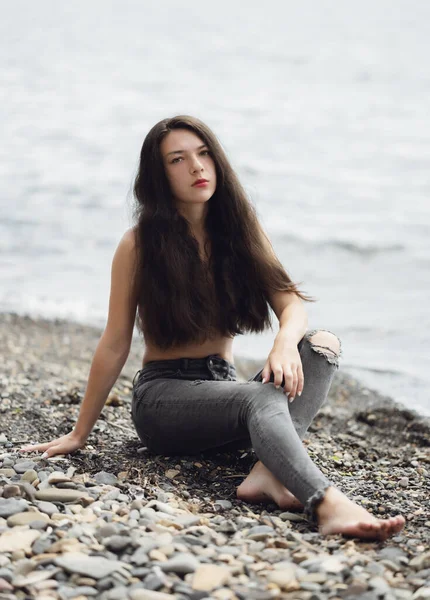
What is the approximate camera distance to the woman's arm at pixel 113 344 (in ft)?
12.7

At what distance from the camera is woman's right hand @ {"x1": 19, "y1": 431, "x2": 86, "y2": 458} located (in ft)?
12.7

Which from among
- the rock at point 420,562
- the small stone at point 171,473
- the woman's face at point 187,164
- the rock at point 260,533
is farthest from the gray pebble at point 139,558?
the woman's face at point 187,164

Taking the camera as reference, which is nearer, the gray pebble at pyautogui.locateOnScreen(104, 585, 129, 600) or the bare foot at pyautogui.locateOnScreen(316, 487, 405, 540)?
the gray pebble at pyautogui.locateOnScreen(104, 585, 129, 600)

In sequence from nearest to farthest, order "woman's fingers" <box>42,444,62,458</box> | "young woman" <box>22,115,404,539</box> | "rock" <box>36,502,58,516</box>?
"rock" <box>36,502,58,516</box>, "young woman" <box>22,115,404,539</box>, "woman's fingers" <box>42,444,62,458</box>

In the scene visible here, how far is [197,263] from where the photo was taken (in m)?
3.99

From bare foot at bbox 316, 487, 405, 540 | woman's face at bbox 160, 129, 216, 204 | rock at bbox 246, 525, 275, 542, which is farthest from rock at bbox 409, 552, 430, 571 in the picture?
woman's face at bbox 160, 129, 216, 204

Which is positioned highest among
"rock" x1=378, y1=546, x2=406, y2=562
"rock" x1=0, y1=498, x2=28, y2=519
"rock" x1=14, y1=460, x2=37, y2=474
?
"rock" x1=0, y1=498, x2=28, y2=519

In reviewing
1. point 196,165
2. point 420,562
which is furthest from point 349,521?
point 196,165

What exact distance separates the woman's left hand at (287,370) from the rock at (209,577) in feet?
3.58

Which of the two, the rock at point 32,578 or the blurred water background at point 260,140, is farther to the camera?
the blurred water background at point 260,140

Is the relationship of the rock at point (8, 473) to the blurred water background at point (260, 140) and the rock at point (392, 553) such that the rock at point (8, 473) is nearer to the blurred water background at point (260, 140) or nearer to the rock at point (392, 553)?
the rock at point (392, 553)

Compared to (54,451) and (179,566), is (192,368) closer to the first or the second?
(54,451)

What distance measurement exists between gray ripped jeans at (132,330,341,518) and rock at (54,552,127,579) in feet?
2.91

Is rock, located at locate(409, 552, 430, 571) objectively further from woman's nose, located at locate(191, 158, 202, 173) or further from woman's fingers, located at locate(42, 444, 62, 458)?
woman's nose, located at locate(191, 158, 202, 173)
